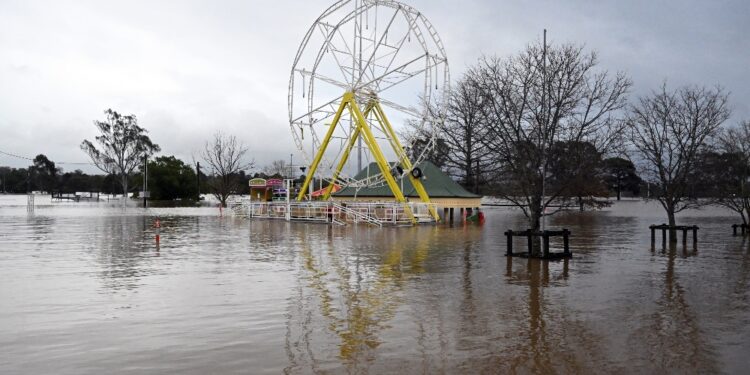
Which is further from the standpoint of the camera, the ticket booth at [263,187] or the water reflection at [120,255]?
the ticket booth at [263,187]

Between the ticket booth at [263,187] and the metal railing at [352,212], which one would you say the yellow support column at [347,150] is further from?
the ticket booth at [263,187]

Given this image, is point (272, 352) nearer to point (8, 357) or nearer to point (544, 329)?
point (8, 357)

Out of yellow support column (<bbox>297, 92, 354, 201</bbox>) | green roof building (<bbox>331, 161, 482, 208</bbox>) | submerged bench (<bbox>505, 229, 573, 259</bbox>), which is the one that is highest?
yellow support column (<bbox>297, 92, 354, 201</bbox>)

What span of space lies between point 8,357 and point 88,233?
769 inches

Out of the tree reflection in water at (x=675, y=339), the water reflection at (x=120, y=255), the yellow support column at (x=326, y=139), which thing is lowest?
the tree reflection in water at (x=675, y=339)

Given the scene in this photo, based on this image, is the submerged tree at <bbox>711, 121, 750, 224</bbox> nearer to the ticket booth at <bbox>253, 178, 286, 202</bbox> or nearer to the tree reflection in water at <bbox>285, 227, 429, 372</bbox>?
the tree reflection in water at <bbox>285, 227, 429, 372</bbox>

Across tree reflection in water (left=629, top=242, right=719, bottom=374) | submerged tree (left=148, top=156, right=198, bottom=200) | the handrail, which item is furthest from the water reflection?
submerged tree (left=148, top=156, right=198, bottom=200)

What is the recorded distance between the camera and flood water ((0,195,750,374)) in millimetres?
6836

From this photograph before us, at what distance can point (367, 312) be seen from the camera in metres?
9.48

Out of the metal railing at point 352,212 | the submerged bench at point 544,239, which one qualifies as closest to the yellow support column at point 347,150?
the metal railing at point 352,212

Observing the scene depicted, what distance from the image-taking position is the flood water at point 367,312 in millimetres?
6836

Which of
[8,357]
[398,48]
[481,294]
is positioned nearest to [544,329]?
[481,294]

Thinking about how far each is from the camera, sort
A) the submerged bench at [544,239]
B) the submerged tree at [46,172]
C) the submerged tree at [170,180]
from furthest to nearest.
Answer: the submerged tree at [46,172] → the submerged tree at [170,180] → the submerged bench at [544,239]

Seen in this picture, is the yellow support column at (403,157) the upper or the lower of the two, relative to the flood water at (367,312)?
upper
